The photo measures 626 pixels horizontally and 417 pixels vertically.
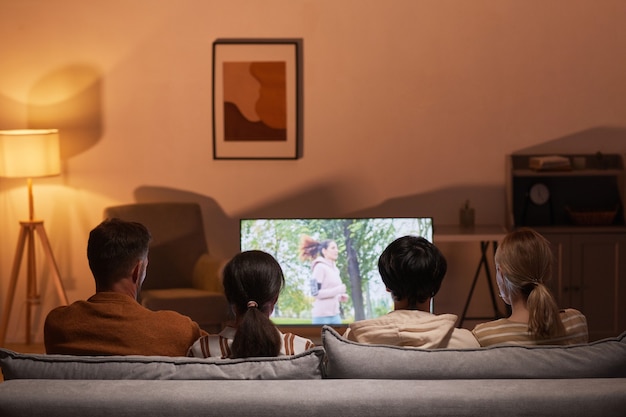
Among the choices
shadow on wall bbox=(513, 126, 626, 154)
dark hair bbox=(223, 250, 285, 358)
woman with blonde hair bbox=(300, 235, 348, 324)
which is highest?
shadow on wall bbox=(513, 126, 626, 154)

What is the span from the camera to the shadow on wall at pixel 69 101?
6367 millimetres

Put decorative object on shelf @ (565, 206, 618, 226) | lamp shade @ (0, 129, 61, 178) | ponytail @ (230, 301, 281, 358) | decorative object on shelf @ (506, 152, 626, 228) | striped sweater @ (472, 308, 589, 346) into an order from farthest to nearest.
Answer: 1. decorative object on shelf @ (506, 152, 626, 228)
2. decorative object on shelf @ (565, 206, 618, 226)
3. lamp shade @ (0, 129, 61, 178)
4. striped sweater @ (472, 308, 589, 346)
5. ponytail @ (230, 301, 281, 358)

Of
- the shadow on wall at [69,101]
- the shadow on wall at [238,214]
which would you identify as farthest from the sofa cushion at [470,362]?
the shadow on wall at [69,101]

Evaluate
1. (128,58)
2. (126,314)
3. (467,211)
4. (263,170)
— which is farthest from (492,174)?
(126,314)

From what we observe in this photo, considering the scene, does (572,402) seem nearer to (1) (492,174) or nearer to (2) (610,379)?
(2) (610,379)

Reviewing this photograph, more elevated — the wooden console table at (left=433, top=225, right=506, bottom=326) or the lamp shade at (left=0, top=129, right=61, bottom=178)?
the lamp shade at (left=0, top=129, right=61, bottom=178)

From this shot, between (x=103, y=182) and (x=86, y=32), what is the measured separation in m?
0.99

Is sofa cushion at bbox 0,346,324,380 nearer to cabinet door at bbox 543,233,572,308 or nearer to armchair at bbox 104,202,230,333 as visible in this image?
armchair at bbox 104,202,230,333

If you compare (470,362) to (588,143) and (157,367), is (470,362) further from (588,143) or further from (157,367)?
(588,143)

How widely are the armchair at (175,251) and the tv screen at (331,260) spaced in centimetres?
39

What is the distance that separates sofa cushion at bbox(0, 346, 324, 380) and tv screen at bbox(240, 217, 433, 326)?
3.15 m

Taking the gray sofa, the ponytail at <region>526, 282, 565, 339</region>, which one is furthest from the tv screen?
the gray sofa

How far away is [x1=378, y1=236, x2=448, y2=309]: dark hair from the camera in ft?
10.1

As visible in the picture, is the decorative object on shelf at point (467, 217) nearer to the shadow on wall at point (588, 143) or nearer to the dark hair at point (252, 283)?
the shadow on wall at point (588, 143)
